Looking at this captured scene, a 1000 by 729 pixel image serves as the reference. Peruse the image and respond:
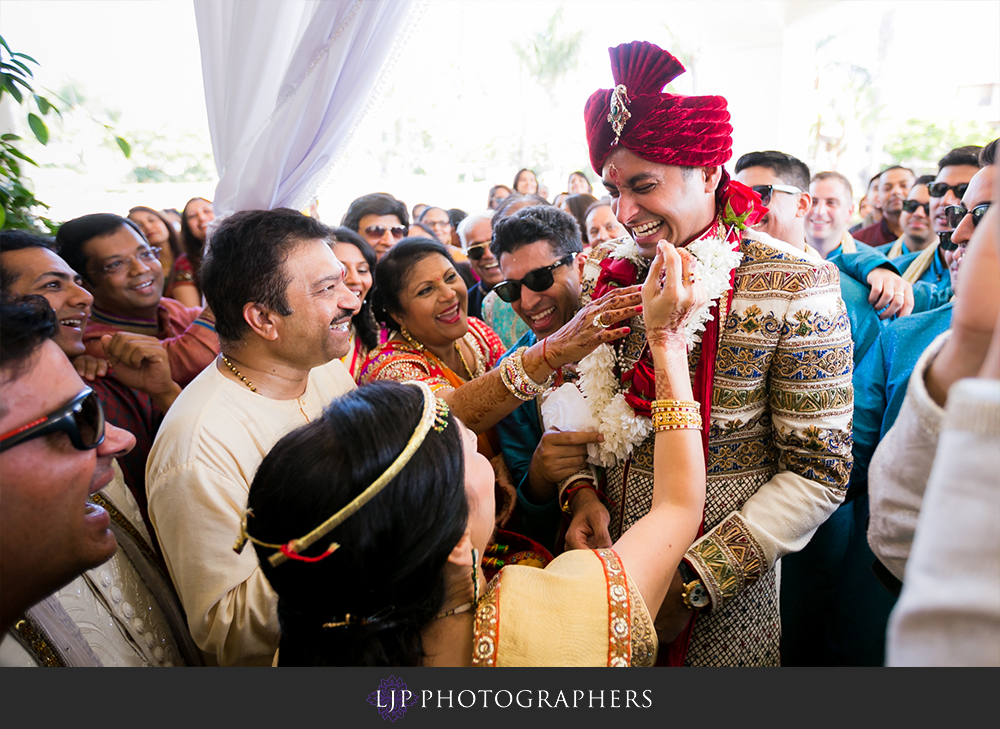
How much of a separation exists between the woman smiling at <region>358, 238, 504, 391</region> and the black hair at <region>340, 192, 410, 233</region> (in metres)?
1.62

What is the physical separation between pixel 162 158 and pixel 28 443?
8451 mm

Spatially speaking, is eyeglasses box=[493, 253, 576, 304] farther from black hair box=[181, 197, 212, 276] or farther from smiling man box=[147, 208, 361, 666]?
black hair box=[181, 197, 212, 276]

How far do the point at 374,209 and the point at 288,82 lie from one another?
186cm

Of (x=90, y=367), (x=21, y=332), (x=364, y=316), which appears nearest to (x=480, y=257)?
(x=364, y=316)

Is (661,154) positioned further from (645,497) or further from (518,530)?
(518,530)

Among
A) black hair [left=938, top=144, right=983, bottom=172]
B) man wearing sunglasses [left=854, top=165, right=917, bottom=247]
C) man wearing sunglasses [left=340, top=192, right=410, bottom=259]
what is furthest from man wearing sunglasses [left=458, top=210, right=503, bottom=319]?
man wearing sunglasses [left=854, top=165, right=917, bottom=247]

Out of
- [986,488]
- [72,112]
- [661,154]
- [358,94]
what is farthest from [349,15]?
[986,488]

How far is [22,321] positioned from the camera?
115cm

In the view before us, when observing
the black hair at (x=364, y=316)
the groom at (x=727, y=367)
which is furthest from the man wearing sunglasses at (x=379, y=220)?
the groom at (x=727, y=367)

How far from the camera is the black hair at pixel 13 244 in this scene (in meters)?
2.12

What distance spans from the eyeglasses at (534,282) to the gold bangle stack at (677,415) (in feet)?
3.68

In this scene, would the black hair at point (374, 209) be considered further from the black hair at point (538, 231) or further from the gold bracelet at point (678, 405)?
the gold bracelet at point (678, 405)

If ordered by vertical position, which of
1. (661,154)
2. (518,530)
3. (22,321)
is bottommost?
(518,530)

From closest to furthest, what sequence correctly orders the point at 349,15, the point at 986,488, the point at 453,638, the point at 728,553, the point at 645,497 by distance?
the point at 986,488 < the point at 453,638 < the point at 728,553 < the point at 645,497 < the point at 349,15
